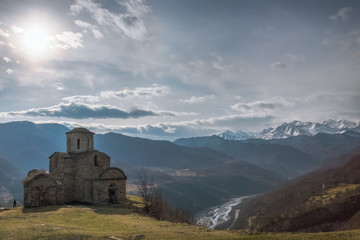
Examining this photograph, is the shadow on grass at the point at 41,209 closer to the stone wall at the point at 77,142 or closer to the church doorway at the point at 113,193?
the church doorway at the point at 113,193

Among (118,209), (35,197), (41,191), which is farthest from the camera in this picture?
(41,191)

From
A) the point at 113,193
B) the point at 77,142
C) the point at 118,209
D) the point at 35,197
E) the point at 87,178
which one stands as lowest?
the point at 118,209

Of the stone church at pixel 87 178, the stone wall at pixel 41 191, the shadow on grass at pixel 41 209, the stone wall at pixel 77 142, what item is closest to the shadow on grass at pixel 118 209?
the stone church at pixel 87 178

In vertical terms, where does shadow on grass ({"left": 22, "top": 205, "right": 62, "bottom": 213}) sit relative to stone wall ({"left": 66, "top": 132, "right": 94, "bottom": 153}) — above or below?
below

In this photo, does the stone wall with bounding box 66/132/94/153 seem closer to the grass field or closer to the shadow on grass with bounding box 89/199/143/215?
the shadow on grass with bounding box 89/199/143/215

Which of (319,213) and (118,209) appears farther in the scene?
(319,213)

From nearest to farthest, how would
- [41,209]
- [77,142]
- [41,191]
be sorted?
[41,209], [41,191], [77,142]

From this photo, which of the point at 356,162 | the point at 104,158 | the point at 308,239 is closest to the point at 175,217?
the point at 104,158

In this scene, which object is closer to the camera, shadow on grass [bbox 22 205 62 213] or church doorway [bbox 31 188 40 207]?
shadow on grass [bbox 22 205 62 213]

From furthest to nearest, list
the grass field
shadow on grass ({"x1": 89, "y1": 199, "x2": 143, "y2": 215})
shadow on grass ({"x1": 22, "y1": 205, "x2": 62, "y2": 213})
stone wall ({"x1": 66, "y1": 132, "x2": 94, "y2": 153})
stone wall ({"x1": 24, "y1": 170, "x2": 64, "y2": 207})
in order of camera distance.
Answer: stone wall ({"x1": 66, "y1": 132, "x2": 94, "y2": 153})
stone wall ({"x1": 24, "y1": 170, "x2": 64, "y2": 207})
shadow on grass ({"x1": 89, "y1": 199, "x2": 143, "y2": 215})
shadow on grass ({"x1": 22, "y1": 205, "x2": 62, "y2": 213})
the grass field

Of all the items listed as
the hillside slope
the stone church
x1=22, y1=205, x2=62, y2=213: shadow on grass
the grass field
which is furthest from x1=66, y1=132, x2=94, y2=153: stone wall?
the hillside slope

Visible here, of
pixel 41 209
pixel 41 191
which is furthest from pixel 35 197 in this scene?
pixel 41 209

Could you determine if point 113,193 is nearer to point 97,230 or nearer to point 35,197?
point 35,197

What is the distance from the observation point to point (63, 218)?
34438 millimetres
